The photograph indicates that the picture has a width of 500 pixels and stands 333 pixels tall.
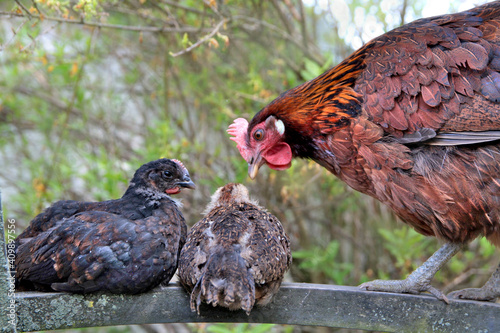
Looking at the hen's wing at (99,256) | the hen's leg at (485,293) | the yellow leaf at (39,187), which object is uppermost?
the yellow leaf at (39,187)

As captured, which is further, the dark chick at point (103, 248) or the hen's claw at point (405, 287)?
the hen's claw at point (405, 287)

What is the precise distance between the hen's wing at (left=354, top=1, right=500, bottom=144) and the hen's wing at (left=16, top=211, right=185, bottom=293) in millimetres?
1226

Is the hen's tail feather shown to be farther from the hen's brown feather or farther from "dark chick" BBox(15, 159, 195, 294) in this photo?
the hen's brown feather

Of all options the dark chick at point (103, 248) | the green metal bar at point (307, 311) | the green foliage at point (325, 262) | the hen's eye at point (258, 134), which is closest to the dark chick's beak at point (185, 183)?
the dark chick at point (103, 248)

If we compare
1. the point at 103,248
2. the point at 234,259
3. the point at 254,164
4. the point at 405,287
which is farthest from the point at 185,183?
the point at 405,287

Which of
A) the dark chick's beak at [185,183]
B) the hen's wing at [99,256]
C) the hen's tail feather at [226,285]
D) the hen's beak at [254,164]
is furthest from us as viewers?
the dark chick's beak at [185,183]

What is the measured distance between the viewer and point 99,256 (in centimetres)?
222

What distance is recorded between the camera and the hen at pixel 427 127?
228 centimetres

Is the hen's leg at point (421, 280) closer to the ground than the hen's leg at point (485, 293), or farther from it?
farther from it

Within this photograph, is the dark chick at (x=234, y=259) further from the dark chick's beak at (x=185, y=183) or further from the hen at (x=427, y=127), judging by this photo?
the hen at (x=427, y=127)

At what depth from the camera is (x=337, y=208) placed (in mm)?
4789

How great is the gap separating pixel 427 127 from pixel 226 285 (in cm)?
118

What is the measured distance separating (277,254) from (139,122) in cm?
403

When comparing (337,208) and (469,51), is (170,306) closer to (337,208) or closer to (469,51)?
(469,51)
